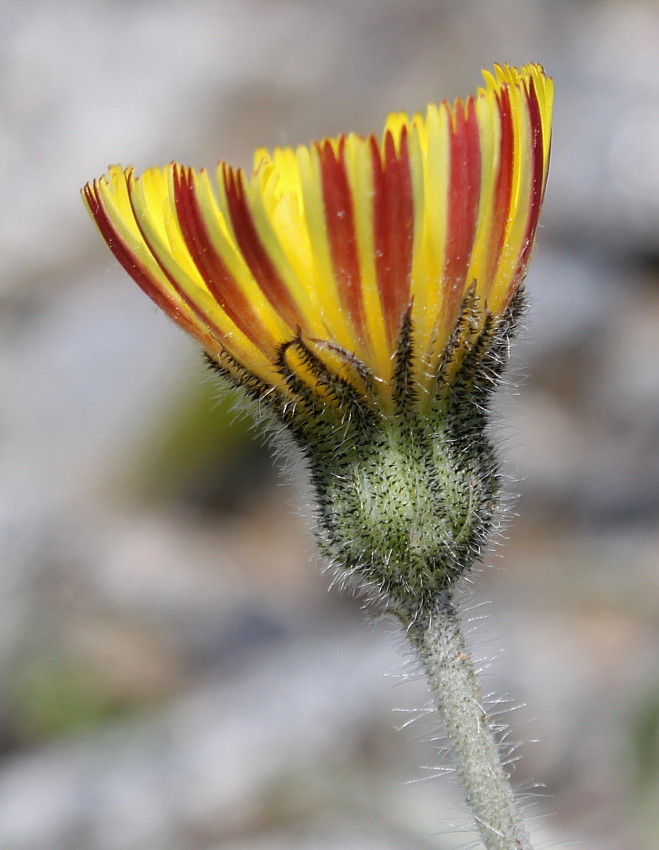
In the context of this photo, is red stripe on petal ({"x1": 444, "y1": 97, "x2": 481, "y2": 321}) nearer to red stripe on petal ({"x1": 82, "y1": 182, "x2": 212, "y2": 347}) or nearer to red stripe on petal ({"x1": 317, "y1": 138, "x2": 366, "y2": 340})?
red stripe on petal ({"x1": 317, "y1": 138, "x2": 366, "y2": 340})

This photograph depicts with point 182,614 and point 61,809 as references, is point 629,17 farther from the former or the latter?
point 61,809

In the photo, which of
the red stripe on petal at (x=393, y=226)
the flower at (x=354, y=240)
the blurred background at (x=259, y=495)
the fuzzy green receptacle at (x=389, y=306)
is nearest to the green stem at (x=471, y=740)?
the fuzzy green receptacle at (x=389, y=306)

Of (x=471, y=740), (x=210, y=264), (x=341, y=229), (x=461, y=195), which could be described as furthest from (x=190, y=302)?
(x=471, y=740)

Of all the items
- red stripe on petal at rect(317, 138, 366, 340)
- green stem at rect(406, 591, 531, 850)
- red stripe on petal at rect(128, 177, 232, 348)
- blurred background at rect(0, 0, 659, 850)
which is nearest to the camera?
red stripe on petal at rect(317, 138, 366, 340)

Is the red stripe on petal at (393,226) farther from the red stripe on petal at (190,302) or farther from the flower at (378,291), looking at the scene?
the red stripe on petal at (190,302)

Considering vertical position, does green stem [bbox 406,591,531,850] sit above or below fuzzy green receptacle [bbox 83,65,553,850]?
below

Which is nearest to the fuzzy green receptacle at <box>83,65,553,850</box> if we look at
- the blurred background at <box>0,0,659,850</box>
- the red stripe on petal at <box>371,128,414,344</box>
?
the red stripe on petal at <box>371,128,414,344</box>
